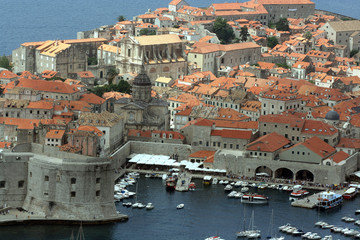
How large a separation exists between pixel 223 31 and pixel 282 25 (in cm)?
879

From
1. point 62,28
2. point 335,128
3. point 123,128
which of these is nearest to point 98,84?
point 123,128

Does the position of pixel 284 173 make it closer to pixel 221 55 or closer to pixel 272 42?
pixel 221 55

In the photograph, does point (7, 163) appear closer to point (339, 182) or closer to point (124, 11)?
point (339, 182)

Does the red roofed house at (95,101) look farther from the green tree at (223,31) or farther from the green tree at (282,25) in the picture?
the green tree at (282,25)

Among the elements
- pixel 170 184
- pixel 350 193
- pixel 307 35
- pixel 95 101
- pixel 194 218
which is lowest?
pixel 194 218

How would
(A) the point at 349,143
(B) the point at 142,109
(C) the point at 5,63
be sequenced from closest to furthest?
1. (A) the point at 349,143
2. (B) the point at 142,109
3. (C) the point at 5,63

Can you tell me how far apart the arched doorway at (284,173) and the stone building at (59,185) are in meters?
15.5

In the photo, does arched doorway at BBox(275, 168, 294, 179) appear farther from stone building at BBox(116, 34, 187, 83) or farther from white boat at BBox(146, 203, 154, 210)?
stone building at BBox(116, 34, 187, 83)

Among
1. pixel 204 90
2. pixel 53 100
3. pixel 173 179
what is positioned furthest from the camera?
pixel 204 90

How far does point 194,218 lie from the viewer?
72312 mm

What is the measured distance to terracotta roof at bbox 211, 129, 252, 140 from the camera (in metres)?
84.2

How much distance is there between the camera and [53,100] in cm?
9244

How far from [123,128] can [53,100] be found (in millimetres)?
7458

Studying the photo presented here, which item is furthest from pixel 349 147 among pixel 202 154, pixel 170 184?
pixel 170 184
